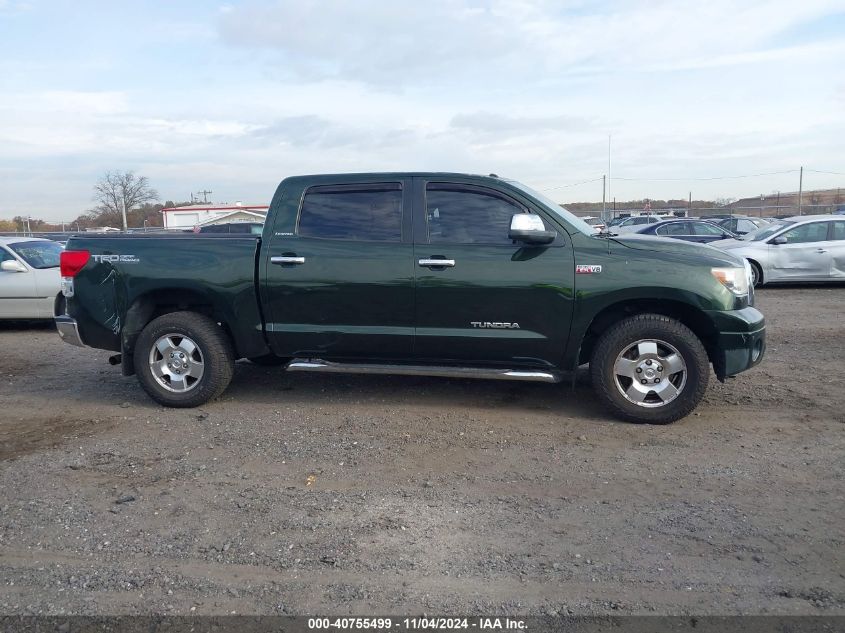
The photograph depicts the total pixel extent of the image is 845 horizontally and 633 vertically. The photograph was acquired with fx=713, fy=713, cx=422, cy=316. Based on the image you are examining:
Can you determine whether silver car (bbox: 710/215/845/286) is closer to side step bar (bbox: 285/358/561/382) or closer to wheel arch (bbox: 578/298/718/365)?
wheel arch (bbox: 578/298/718/365)

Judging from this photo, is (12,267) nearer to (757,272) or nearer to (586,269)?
(586,269)

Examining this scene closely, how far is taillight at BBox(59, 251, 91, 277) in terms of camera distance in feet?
20.1

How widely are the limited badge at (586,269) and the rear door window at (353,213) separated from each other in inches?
57.7

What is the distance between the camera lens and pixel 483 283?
557 cm

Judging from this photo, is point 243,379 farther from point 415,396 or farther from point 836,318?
point 836,318

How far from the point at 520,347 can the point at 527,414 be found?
0.60 m

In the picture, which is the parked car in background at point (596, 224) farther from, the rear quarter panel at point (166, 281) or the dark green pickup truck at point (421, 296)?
the rear quarter panel at point (166, 281)

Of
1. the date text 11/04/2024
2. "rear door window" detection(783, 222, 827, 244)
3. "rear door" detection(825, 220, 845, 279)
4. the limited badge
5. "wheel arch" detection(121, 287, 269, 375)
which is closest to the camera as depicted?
the date text 11/04/2024

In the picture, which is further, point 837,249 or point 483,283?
point 837,249

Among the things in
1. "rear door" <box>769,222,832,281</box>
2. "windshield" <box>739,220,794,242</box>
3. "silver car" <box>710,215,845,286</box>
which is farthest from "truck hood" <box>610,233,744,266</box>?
"windshield" <box>739,220,794,242</box>

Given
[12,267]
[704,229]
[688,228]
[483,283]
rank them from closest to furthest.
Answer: [483,283] < [12,267] < [688,228] < [704,229]

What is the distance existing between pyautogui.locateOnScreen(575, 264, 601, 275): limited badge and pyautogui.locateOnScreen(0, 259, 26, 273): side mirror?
8453 millimetres

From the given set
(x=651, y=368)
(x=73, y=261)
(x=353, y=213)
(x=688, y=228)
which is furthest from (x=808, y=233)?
(x=73, y=261)

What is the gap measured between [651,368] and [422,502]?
2.29 metres
